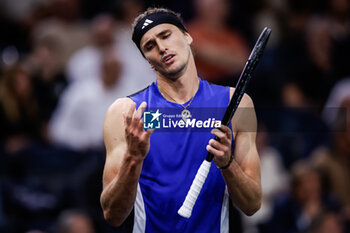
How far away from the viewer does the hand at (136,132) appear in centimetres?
380

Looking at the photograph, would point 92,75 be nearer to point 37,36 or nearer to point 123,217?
point 37,36

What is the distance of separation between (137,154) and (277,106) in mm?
4488

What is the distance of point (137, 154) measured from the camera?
3.94 m

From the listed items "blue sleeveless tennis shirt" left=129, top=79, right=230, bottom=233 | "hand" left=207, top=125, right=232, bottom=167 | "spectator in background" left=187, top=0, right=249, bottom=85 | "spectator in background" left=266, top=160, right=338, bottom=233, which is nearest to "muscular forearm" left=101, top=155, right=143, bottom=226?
"blue sleeveless tennis shirt" left=129, top=79, right=230, bottom=233

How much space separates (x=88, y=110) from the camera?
8016mm

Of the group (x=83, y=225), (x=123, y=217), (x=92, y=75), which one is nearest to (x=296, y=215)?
(x=83, y=225)

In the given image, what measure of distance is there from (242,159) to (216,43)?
4334 millimetres

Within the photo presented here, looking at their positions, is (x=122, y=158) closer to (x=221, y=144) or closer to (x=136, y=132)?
(x=136, y=132)

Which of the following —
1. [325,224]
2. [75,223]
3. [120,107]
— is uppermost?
[120,107]

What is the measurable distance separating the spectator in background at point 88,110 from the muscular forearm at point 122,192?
3516 mm

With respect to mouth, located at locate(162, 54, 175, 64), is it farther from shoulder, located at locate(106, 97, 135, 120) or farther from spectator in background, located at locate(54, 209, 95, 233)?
spectator in background, located at locate(54, 209, 95, 233)

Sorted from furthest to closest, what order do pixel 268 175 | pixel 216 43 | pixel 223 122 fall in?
pixel 216 43, pixel 268 175, pixel 223 122

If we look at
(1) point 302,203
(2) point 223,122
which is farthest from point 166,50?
(1) point 302,203

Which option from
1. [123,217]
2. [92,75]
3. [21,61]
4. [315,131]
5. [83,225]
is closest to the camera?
[123,217]
